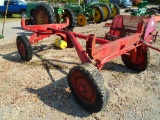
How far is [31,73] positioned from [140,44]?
8.29 ft

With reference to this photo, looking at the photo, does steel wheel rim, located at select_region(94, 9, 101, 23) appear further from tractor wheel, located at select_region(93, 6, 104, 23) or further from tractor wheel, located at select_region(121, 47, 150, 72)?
tractor wheel, located at select_region(121, 47, 150, 72)

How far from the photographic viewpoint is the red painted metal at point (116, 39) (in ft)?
11.3

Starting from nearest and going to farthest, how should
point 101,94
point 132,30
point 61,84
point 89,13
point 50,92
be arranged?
point 101,94, point 50,92, point 61,84, point 132,30, point 89,13

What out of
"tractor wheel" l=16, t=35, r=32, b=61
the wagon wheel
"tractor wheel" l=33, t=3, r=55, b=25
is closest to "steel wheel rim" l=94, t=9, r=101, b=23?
the wagon wheel

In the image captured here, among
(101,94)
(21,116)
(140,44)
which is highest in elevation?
(140,44)

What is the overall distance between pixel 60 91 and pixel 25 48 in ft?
5.91

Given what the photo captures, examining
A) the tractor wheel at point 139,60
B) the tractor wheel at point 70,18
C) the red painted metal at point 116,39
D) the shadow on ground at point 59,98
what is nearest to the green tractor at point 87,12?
the tractor wheel at point 70,18

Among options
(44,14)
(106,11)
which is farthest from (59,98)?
(106,11)

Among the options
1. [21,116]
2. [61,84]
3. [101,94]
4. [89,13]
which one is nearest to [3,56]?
[61,84]

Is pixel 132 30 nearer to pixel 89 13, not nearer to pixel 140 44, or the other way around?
pixel 140 44

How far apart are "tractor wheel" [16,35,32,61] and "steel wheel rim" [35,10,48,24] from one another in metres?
1.79

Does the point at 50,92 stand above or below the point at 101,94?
below

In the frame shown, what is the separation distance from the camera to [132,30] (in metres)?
5.31

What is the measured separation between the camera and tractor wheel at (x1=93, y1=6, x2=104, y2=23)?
12.4 m
